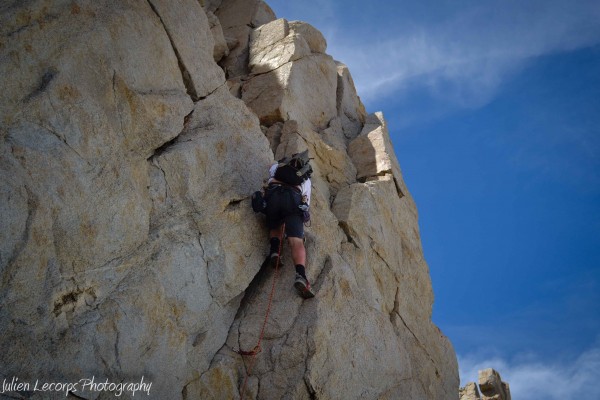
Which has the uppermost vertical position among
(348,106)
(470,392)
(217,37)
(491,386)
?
(348,106)

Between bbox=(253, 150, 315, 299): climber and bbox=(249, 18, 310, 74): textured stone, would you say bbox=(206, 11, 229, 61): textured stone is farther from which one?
bbox=(253, 150, 315, 299): climber

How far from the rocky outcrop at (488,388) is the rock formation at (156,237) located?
8446 millimetres

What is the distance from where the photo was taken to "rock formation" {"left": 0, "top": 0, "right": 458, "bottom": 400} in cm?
757

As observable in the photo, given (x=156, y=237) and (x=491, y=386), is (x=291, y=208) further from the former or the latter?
(x=491, y=386)

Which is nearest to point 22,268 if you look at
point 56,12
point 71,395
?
point 71,395

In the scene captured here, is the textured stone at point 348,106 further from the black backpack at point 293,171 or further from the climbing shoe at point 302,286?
the climbing shoe at point 302,286

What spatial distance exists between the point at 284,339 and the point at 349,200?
194 inches

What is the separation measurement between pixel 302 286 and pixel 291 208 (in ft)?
5.19

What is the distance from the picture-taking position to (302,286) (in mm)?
9828

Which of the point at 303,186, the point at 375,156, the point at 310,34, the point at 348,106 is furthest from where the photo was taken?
the point at 348,106

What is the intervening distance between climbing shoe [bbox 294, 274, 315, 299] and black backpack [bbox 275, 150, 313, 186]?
6.65ft

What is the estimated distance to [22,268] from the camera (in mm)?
7238

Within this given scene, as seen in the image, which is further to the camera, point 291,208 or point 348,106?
point 348,106

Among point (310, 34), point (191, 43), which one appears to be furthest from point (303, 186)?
point (310, 34)
